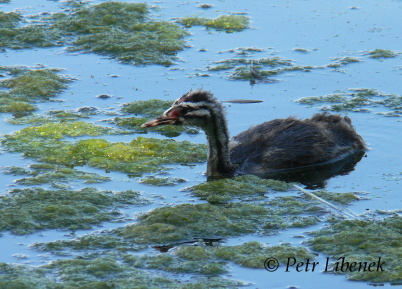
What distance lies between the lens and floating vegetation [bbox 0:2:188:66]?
1394cm

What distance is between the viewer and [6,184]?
9500 mm

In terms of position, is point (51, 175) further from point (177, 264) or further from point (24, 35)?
point (24, 35)

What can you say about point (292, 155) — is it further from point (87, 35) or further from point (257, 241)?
point (87, 35)

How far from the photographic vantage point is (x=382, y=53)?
13.6 metres

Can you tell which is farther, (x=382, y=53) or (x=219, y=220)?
(x=382, y=53)

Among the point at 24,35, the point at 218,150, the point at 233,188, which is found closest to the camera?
the point at 233,188

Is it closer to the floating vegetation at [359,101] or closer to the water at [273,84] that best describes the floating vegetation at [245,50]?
the water at [273,84]

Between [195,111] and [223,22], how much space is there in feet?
16.5

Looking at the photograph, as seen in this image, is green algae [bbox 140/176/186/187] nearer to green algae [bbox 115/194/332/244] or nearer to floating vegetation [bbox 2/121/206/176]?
floating vegetation [bbox 2/121/206/176]

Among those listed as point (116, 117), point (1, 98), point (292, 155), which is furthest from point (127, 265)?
point (1, 98)

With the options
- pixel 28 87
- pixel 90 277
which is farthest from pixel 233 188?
pixel 28 87

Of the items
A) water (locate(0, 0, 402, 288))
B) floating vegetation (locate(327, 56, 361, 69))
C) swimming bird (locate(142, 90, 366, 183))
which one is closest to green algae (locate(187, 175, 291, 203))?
water (locate(0, 0, 402, 288))

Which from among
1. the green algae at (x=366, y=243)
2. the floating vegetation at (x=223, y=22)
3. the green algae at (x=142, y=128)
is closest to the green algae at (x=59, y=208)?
the green algae at (x=366, y=243)

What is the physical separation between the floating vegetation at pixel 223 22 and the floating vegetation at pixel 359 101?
305cm
